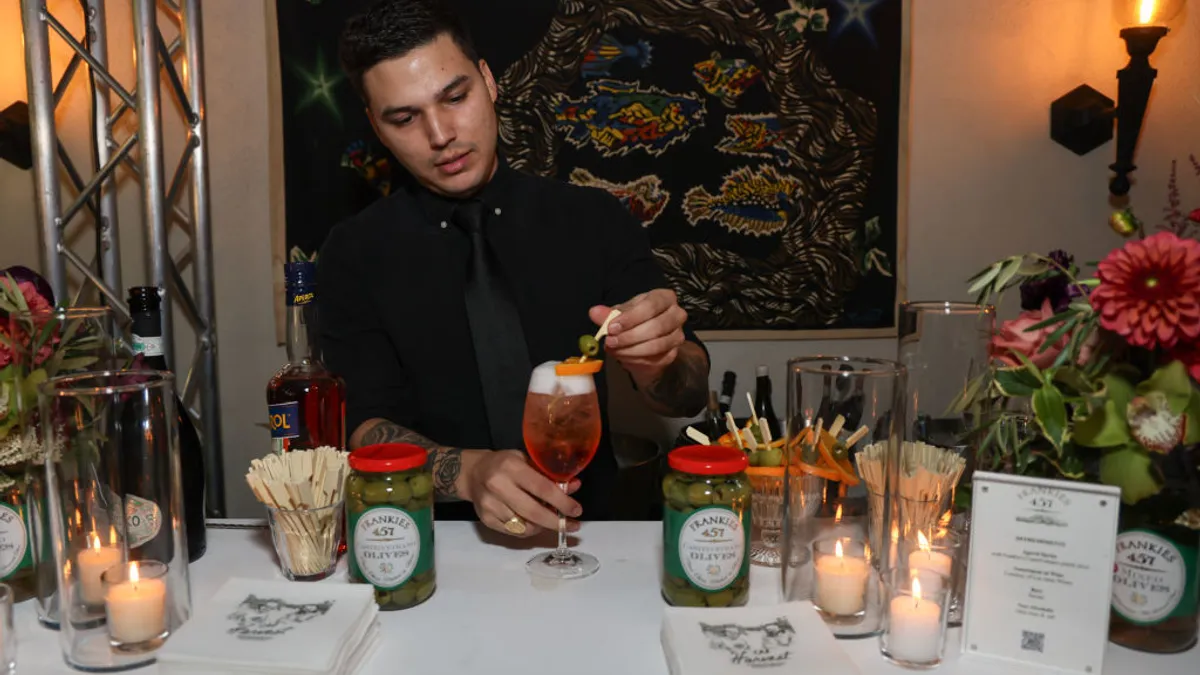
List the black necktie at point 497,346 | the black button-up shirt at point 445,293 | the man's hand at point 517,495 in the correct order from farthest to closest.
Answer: the black button-up shirt at point 445,293 → the black necktie at point 497,346 → the man's hand at point 517,495

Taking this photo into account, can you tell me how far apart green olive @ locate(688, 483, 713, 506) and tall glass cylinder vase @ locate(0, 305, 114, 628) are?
0.71 meters

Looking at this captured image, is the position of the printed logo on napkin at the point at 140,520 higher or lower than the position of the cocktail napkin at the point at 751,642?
higher

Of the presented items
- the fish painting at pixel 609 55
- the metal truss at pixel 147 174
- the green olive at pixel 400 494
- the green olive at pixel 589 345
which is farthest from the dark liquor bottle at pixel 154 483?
the fish painting at pixel 609 55

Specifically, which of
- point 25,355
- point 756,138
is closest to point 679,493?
point 25,355

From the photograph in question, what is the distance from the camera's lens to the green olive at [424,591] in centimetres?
101

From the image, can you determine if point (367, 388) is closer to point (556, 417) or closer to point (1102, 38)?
point (556, 417)

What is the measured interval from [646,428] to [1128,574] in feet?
6.70

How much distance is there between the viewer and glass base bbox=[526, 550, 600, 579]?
3.57 ft

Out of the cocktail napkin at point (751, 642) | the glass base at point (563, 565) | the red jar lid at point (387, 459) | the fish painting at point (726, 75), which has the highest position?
the fish painting at point (726, 75)

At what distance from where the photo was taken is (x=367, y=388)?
6.10 feet

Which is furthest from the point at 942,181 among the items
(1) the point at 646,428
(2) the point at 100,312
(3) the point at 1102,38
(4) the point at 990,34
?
(2) the point at 100,312

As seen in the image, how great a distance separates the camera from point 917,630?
0.86 m

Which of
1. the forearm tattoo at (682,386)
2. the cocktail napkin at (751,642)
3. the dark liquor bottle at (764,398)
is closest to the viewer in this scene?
the cocktail napkin at (751,642)

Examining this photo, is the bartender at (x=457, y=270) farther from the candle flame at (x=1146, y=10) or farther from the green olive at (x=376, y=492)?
the candle flame at (x=1146, y=10)
